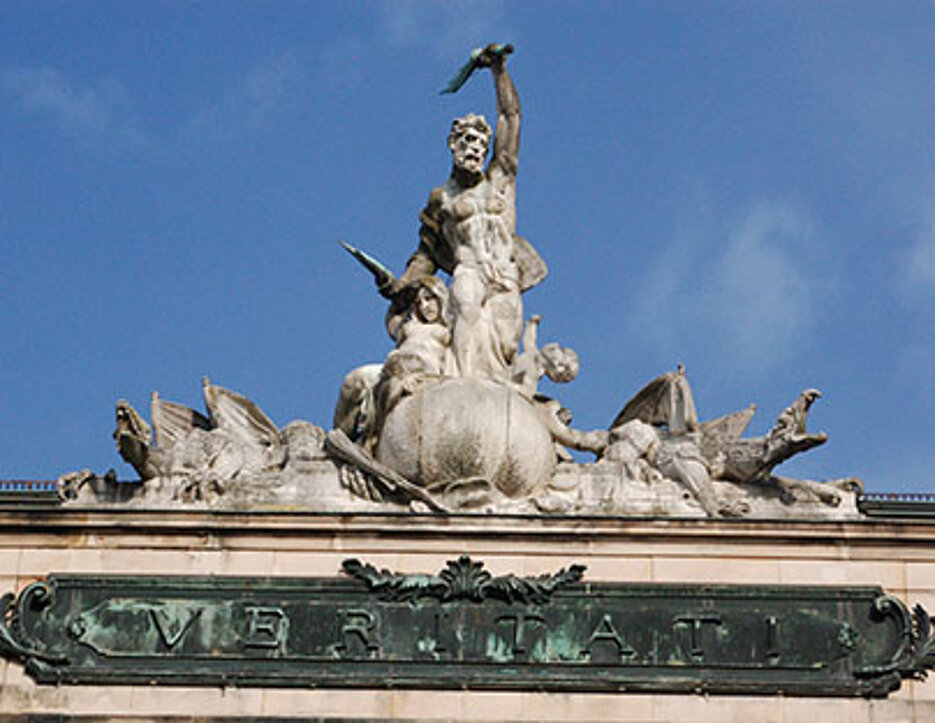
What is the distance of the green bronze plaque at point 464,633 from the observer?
22562 mm

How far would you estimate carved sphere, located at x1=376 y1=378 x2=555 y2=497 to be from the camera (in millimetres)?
24078

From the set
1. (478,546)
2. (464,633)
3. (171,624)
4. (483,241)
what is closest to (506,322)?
(483,241)

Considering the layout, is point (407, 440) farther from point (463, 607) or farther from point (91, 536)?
point (91, 536)

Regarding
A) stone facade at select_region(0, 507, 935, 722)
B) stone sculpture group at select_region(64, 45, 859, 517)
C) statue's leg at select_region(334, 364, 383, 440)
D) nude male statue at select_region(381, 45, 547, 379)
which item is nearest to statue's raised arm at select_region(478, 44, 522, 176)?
nude male statue at select_region(381, 45, 547, 379)

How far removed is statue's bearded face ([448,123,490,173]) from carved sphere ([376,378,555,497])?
3.81 meters

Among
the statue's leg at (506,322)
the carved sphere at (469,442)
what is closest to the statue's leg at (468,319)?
the statue's leg at (506,322)

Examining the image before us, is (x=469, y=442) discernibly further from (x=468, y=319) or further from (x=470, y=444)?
(x=468, y=319)

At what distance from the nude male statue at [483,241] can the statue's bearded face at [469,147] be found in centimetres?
1

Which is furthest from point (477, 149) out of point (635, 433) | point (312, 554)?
point (312, 554)

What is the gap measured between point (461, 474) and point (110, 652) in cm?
442

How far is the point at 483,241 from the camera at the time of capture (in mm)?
26828

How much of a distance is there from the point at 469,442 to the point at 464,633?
7.90 ft

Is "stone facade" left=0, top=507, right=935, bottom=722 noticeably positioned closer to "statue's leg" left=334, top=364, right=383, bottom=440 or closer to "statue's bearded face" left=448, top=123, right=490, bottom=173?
"statue's leg" left=334, top=364, right=383, bottom=440

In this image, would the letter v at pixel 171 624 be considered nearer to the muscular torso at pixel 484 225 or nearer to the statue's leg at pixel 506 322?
the statue's leg at pixel 506 322
